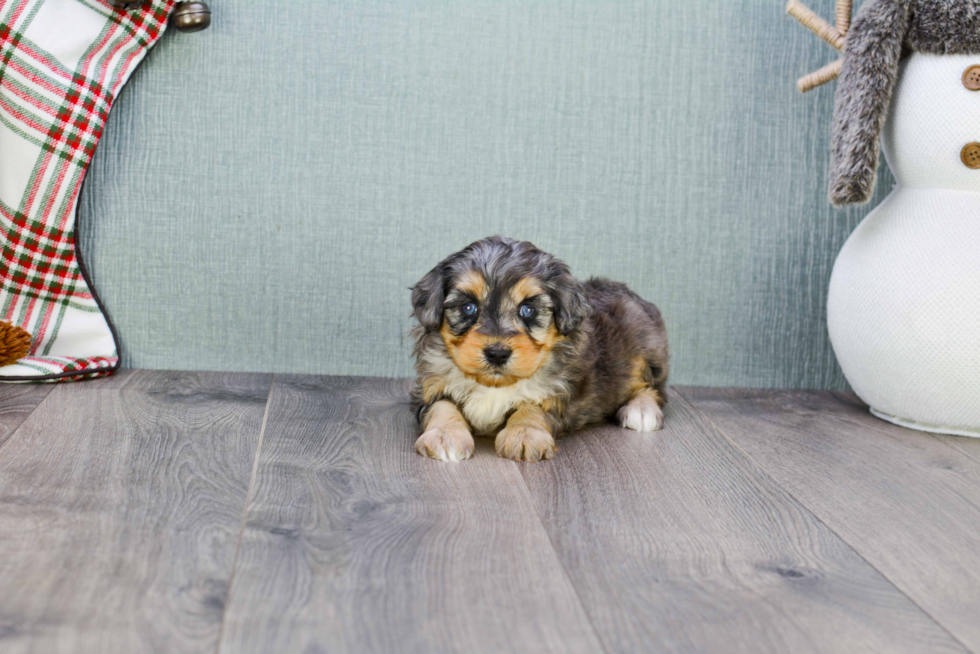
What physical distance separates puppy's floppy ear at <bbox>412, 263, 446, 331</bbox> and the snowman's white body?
118 cm

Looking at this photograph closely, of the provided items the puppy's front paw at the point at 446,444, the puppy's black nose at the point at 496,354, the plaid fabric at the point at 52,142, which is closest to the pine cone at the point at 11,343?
the plaid fabric at the point at 52,142

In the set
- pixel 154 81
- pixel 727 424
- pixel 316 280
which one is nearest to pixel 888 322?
pixel 727 424

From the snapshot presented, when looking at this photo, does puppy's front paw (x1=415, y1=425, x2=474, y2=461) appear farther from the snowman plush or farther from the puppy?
the snowman plush

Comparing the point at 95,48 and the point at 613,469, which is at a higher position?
the point at 95,48

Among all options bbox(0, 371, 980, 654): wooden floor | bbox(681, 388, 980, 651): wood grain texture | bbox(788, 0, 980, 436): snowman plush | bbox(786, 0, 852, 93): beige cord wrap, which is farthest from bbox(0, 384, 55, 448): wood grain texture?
bbox(786, 0, 852, 93): beige cord wrap

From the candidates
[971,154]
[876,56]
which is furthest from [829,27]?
[971,154]

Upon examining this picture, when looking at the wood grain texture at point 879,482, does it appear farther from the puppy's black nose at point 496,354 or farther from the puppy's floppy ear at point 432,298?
the puppy's floppy ear at point 432,298

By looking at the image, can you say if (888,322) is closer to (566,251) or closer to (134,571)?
(566,251)

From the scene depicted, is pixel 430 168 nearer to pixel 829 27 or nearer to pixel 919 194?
pixel 829 27

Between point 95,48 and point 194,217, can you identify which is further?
point 194,217

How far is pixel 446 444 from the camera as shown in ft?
6.90

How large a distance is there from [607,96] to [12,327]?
6.28ft

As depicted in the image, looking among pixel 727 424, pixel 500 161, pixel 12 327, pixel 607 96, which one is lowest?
pixel 727 424

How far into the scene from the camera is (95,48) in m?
2.66
